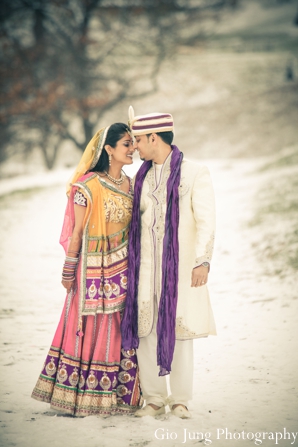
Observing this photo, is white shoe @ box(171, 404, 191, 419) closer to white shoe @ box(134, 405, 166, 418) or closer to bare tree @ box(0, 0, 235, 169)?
white shoe @ box(134, 405, 166, 418)

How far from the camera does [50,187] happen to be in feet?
48.2

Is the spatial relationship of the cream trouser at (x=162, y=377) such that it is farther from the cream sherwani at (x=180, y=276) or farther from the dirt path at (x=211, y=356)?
the dirt path at (x=211, y=356)

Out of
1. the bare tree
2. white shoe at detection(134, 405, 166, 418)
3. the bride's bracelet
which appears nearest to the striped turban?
the bride's bracelet

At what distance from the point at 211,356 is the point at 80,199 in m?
2.08

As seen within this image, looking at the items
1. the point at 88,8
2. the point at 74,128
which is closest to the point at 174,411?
the point at 88,8

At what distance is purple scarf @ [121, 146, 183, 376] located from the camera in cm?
354

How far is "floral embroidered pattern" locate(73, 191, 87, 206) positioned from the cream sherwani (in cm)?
36

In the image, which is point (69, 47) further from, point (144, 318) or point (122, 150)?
point (144, 318)

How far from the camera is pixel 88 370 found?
369cm

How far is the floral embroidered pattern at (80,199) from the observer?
362cm

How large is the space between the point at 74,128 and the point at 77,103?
9657 millimetres

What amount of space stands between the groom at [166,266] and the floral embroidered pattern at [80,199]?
303 millimetres

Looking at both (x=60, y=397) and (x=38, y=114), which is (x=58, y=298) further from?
(x=38, y=114)

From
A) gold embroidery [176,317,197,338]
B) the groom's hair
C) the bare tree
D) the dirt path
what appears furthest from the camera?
the bare tree
